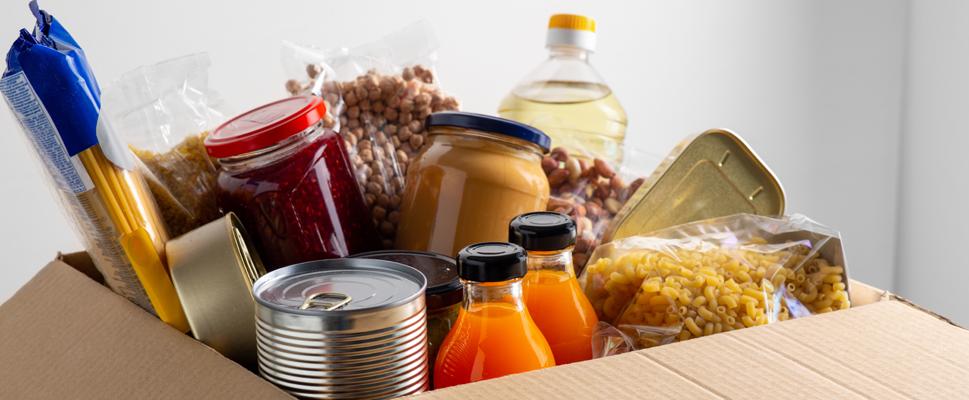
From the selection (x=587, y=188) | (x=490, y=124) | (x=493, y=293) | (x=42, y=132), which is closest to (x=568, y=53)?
(x=587, y=188)

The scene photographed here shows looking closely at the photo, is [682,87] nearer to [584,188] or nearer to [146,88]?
[584,188]

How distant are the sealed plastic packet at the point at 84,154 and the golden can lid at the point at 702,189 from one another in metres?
0.52

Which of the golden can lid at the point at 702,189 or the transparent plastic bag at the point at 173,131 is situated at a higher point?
the transparent plastic bag at the point at 173,131

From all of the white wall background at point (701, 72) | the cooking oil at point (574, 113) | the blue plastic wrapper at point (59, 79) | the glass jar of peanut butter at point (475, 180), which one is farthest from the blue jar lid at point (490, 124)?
A: the white wall background at point (701, 72)

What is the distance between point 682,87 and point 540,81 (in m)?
0.55

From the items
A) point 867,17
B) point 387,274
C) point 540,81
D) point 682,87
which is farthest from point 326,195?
point 867,17

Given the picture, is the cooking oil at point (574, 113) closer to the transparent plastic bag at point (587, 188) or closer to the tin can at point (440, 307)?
the transparent plastic bag at point (587, 188)

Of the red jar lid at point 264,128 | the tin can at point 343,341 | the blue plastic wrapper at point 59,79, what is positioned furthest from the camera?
the red jar lid at point 264,128

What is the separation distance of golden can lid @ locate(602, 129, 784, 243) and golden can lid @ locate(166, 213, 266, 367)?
1.52 feet

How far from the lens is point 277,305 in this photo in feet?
2.18

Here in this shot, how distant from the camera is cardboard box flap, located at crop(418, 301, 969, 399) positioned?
67cm

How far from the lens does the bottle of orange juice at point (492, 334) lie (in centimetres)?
74

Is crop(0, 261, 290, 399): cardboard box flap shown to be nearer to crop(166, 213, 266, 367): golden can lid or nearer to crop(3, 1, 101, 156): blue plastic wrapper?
crop(166, 213, 266, 367): golden can lid

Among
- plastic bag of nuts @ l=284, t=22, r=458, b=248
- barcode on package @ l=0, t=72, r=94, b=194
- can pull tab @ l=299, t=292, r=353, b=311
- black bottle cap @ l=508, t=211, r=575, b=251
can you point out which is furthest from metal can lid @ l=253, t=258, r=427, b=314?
plastic bag of nuts @ l=284, t=22, r=458, b=248
